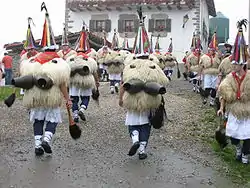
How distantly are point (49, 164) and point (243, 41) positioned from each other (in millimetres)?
3675

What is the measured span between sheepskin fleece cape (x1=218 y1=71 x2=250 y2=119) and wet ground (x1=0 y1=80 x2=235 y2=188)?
0.98 metres

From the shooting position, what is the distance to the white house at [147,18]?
3500cm

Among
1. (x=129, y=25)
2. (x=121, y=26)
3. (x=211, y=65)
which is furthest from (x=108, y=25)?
(x=211, y=65)

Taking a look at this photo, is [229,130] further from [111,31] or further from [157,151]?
[111,31]

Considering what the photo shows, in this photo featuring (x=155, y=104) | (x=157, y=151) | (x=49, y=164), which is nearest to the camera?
(x=49, y=164)

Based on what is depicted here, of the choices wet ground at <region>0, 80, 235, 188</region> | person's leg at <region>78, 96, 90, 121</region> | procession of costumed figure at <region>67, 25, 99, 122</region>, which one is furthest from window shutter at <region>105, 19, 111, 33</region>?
person's leg at <region>78, 96, 90, 121</region>

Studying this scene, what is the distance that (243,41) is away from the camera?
7.81m

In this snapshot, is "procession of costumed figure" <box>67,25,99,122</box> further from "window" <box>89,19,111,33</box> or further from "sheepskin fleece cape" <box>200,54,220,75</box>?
"window" <box>89,19,111,33</box>

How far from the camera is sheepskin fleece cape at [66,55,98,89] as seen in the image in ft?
33.9

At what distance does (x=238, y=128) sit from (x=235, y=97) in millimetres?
479

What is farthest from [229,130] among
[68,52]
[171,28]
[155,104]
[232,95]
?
[171,28]

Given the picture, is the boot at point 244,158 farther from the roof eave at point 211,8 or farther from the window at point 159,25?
the roof eave at point 211,8

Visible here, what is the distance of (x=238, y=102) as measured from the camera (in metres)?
7.33

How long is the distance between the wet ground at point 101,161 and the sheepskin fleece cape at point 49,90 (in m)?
0.87
